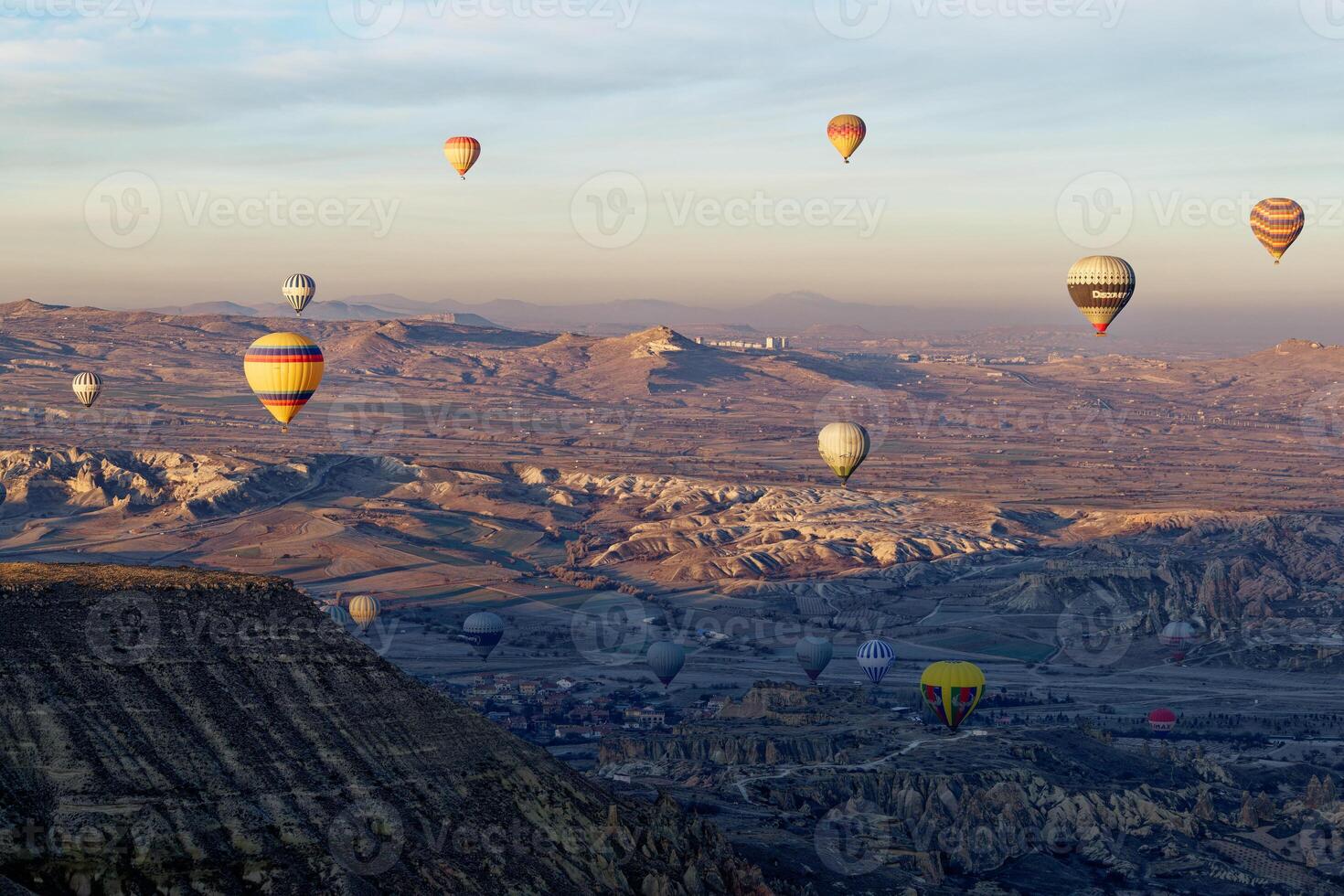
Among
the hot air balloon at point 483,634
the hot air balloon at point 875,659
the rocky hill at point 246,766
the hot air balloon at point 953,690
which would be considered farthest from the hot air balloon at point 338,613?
the rocky hill at point 246,766

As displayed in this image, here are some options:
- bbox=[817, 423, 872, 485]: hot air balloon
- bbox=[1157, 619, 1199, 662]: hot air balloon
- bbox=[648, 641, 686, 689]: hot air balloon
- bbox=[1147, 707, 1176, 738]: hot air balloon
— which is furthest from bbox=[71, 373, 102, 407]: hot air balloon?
bbox=[1147, 707, 1176, 738]: hot air balloon

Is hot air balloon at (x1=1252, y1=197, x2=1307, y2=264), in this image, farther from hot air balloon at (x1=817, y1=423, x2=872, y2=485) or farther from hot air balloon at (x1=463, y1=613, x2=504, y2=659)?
hot air balloon at (x1=463, y1=613, x2=504, y2=659)

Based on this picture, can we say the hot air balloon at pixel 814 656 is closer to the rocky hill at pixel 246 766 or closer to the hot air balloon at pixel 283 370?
the hot air balloon at pixel 283 370

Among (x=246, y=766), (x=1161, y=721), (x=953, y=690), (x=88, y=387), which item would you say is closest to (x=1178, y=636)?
(x=1161, y=721)

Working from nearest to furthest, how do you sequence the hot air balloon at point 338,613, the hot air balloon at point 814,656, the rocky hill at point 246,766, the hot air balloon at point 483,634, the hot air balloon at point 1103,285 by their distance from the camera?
the rocky hill at point 246,766 → the hot air balloon at point 1103,285 → the hot air balloon at point 814,656 → the hot air balloon at point 338,613 → the hot air balloon at point 483,634

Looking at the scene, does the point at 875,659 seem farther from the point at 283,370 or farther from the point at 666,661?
the point at 283,370

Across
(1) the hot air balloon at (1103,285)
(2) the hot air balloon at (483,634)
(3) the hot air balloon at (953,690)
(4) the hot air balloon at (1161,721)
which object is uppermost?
(1) the hot air balloon at (1103,285)
